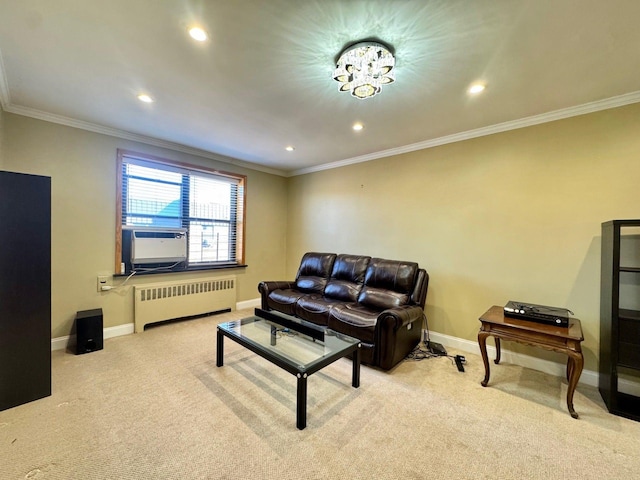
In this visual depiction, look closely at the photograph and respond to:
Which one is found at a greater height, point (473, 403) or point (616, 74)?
point (616, 74)

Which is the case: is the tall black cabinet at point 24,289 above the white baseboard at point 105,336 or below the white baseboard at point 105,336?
above

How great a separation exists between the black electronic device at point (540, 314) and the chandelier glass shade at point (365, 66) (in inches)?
86.0

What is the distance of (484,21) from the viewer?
149 centimetres

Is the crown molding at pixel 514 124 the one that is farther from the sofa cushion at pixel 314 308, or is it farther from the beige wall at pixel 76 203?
the beige wall at pixel 76 203

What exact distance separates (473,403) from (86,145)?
4.73 meters

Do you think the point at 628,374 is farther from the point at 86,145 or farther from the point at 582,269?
the point at 86,145

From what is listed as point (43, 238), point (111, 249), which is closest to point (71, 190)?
point (111, 249)

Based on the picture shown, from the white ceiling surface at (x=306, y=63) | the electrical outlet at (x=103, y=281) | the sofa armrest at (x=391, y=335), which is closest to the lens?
the white ceiling surface at (x=306, y=63)

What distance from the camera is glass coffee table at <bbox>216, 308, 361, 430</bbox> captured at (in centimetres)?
182

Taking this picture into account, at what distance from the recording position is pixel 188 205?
13.1ft

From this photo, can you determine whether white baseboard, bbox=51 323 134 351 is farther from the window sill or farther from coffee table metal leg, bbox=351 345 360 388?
coffee table metal leg, bbox=351 345 360 388

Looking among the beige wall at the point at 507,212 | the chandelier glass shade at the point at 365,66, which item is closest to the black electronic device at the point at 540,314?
the beige wall at the point at 507,212

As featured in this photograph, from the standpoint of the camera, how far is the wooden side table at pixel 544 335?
1.95m

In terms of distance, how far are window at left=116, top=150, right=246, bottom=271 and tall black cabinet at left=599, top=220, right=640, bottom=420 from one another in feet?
14.5
